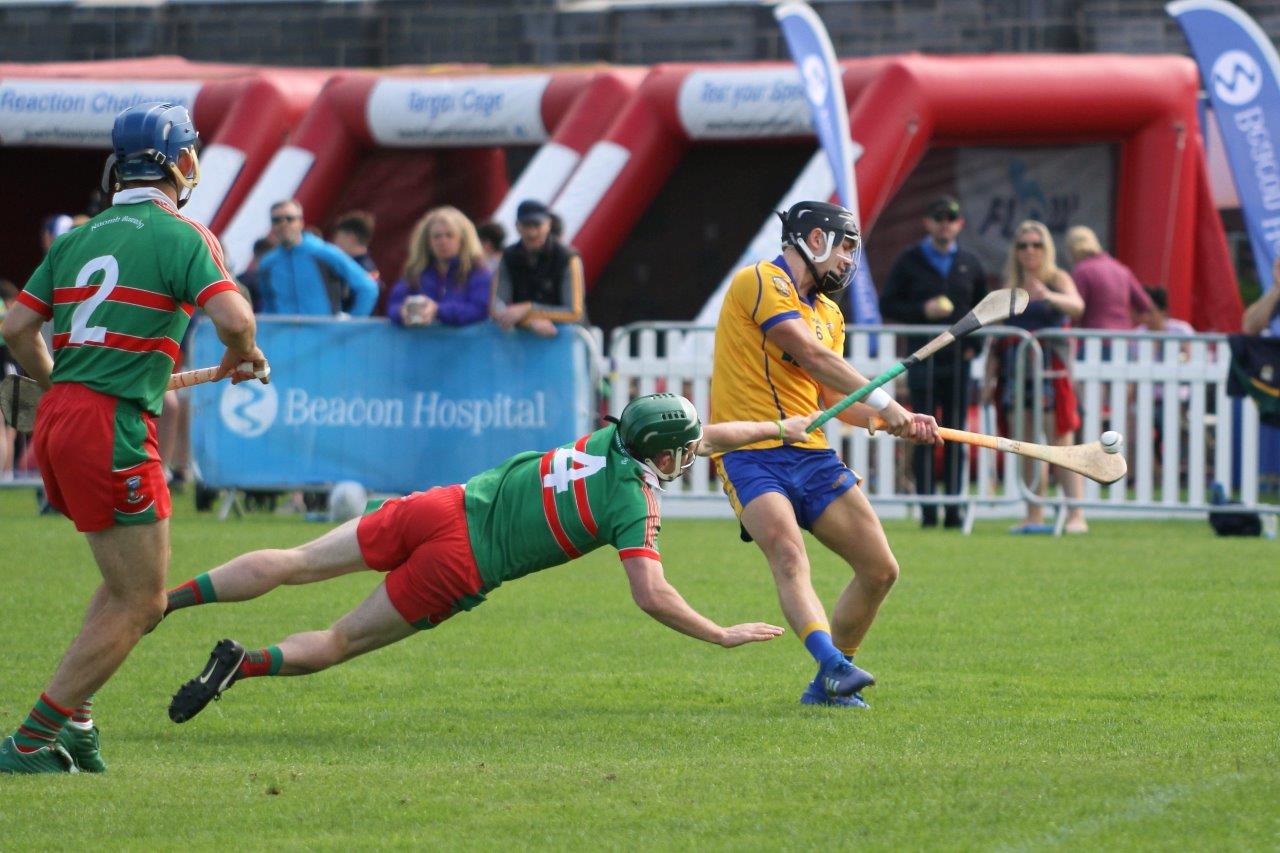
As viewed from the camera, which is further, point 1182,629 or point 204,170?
point 204,170

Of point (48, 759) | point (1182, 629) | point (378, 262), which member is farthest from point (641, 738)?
point (378, 262)

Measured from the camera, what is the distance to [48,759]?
6070 mm

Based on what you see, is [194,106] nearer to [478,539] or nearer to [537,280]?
[537,280]

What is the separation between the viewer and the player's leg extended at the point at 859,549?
24.8ft

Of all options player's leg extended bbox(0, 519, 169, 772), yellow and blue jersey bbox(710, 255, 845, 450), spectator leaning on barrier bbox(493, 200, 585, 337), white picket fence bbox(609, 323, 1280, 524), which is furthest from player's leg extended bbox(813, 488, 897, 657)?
spectator leaning on barrier bbox(493, 200, 585, 337)

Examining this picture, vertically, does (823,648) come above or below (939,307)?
below

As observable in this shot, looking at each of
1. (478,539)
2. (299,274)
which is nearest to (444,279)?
(299,274)

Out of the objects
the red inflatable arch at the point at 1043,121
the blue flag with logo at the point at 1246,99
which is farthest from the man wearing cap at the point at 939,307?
the red inflatable arch at the point at 1043,121

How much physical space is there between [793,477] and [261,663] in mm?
1968

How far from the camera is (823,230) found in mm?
7566

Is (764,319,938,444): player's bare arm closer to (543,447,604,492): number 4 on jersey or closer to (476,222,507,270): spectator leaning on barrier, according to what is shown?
(543,447,604,492): number 4 on jersey

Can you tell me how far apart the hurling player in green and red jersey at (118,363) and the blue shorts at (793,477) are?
2.18 metres

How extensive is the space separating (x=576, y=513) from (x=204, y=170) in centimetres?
1500

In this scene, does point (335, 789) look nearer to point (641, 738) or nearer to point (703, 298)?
point (641, 738)
